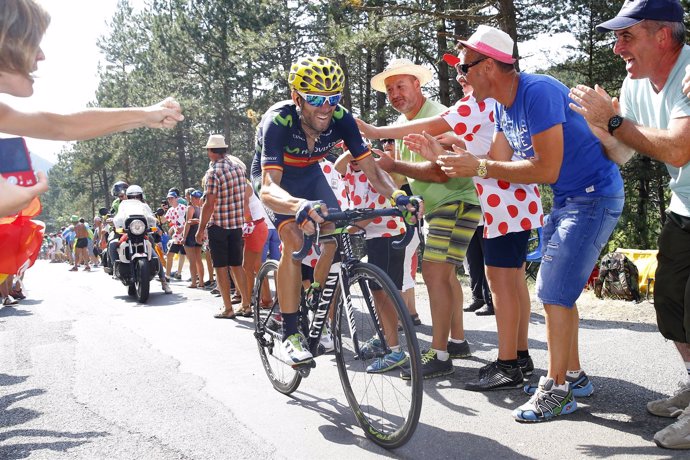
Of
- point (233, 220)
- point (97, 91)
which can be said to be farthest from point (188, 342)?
point (97, 91)

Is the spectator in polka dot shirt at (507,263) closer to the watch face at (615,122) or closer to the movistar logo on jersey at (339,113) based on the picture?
the movistar logo on jersey at (339,113)

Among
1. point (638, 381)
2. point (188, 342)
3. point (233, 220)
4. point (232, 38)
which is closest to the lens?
point (638, 381)

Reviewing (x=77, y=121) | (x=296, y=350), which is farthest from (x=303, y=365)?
(x=77, y=121)

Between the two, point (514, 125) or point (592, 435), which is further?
point (514, 125)

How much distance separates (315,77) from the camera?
159 inches

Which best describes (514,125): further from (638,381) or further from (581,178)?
(638,381)

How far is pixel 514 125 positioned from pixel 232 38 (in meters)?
25.0

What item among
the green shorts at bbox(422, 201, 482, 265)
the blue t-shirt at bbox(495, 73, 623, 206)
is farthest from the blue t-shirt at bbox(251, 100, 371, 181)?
the blue t-shirt at bbox(495, 73, 623, 206)

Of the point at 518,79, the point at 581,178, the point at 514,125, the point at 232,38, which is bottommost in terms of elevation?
the point at 581,178

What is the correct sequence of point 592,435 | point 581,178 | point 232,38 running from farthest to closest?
point 232,38
point 581,178
point 592,435

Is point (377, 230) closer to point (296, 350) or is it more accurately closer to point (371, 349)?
point (296, 350)

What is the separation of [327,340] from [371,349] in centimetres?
37

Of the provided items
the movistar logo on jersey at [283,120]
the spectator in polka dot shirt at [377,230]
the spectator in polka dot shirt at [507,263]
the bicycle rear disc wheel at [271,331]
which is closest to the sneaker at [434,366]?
the spectator in polka dot shirt at [507,263]

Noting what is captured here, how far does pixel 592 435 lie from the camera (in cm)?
353
